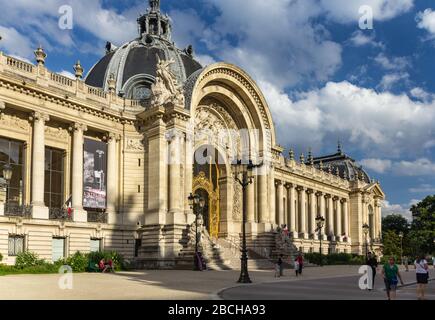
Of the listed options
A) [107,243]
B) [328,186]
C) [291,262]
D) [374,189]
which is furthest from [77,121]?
[374,189]

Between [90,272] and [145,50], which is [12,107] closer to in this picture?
[90,272]

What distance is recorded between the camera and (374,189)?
278 feet

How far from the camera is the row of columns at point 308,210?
211ft

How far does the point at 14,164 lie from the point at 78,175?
4.64 m

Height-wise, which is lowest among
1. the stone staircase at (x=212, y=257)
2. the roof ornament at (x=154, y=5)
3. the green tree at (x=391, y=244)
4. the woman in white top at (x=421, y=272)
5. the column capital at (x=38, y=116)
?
the green tree at (x=391, y=244)

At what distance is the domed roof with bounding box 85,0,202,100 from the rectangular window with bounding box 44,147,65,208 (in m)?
9.92

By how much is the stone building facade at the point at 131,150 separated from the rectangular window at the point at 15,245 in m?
0.07

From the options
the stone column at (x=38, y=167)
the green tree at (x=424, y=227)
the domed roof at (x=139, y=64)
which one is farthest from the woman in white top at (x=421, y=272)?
the green tree at (x=424, y=227)

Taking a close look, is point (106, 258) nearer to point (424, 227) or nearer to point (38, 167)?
point (38, 167)

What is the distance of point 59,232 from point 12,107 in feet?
29.8

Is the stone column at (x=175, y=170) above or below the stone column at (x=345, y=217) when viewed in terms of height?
above

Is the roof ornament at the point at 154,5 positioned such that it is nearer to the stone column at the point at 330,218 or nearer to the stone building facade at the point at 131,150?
the stone building facade at the point at 131,150

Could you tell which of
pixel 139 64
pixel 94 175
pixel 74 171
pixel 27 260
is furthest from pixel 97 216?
pixel 139 64

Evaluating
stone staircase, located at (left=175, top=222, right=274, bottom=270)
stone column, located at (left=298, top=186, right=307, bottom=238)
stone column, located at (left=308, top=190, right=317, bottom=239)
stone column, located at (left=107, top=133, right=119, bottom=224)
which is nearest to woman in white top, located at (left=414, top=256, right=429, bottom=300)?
stone staircase, located at (left=175, top=222, right=274, bottom=270)
